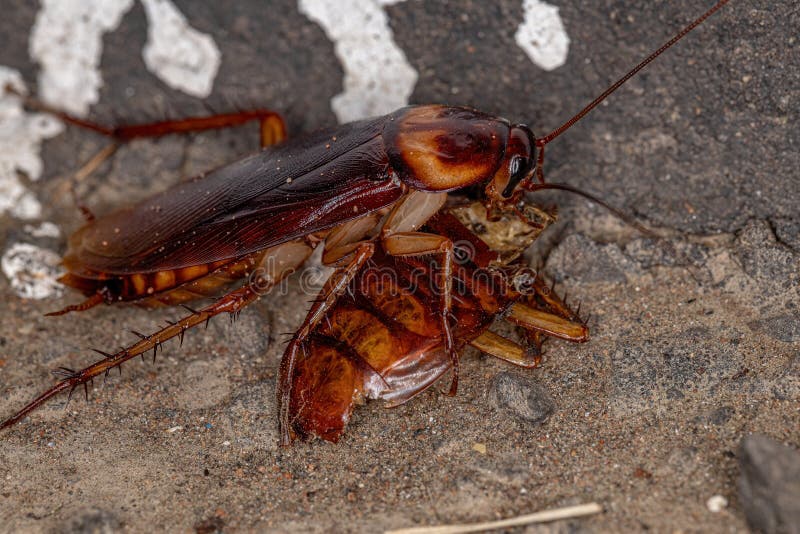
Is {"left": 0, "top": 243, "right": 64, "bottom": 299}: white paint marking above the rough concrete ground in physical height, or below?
below

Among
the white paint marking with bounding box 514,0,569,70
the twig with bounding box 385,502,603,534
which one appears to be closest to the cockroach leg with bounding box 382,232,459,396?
the twig with bounding box 385,502,603,534

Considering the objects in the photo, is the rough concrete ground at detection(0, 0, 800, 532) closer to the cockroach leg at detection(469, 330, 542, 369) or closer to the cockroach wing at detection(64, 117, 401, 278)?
the cockroach leg at detection(469, 330, 542, 369)

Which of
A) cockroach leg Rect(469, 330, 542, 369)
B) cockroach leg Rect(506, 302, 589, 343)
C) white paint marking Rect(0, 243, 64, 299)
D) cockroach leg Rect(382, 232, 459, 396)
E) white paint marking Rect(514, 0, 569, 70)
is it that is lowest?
white paint marking Rect(0, 243, 64, 299)

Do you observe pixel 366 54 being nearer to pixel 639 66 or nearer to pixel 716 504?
pixel 639 66

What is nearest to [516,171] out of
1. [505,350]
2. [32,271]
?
[505,350]

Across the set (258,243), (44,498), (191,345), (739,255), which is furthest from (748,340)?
(44,498)

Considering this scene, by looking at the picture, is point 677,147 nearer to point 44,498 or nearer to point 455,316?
point 455,316

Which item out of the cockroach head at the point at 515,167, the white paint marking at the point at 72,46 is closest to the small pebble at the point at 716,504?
the cockroach head at the point at 515,167
